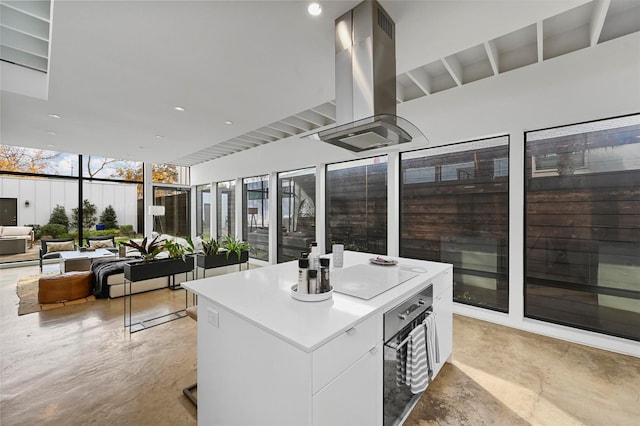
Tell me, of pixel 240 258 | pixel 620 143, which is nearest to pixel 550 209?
pixel 620 143

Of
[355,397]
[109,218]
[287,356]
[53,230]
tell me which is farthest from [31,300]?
[355,397]

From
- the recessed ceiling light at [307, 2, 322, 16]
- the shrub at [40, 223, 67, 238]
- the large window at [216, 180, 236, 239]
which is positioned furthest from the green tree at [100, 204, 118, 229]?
the recessed ceiling light at [307, 2, 322, 16]

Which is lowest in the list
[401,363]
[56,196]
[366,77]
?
[401,363]

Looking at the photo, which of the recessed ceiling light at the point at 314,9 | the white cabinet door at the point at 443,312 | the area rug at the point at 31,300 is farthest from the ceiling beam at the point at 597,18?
the area rug at the point at 31,300

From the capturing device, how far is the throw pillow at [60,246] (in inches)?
227

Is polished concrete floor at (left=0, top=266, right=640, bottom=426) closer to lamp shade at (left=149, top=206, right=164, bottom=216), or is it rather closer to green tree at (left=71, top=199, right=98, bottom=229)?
lamp shade at (left=149, top=206, right=164, bottom=216)

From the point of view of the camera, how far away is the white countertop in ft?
3.53

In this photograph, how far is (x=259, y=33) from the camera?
77.5 inches

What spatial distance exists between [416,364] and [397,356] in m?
0.13

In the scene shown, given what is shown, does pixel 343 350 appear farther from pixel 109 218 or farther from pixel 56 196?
pixel 56 196

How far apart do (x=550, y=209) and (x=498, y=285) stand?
1020mm

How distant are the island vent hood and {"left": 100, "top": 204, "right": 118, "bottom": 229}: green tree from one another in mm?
8033

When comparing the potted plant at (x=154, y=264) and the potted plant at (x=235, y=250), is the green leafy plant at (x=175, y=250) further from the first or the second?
the potted plant at (x=235, y=250)

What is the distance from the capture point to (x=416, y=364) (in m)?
1.53
